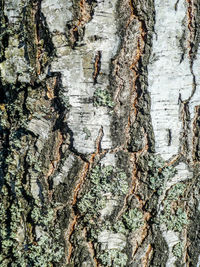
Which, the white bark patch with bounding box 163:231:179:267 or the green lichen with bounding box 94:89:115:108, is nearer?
the green lichen with bounding box 94:89:115:108

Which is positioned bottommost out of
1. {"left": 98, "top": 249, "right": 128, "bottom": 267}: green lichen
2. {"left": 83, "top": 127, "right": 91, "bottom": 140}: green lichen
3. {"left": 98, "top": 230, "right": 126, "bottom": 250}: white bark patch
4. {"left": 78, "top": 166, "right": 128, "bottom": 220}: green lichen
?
{"left": 98, "top": 249, "right": 128, "bottom": 267}: green lichen

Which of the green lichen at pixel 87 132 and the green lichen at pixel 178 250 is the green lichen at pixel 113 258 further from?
the green lichen at pixel 87 132

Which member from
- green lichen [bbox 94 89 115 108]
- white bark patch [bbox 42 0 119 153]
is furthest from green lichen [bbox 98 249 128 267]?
green lichen [bbox 94 89 115 108]

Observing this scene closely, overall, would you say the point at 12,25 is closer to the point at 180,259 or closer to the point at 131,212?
the point at 131,212

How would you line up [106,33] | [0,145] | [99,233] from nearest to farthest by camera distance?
[106,33] → [99,233] → [0,145]

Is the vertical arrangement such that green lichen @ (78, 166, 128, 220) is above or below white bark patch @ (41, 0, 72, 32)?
below

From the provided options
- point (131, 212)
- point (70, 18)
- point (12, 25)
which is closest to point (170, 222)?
point (131, 212)

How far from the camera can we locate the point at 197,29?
52.5 inches

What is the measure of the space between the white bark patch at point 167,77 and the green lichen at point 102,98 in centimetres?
16

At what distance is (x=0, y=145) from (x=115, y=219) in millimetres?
597

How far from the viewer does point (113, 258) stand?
4.68 ft

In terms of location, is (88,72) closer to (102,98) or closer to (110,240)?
(102,98)

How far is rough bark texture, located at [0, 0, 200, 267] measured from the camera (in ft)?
4.34

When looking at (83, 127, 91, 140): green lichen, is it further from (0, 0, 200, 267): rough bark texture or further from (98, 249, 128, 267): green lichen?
(98, 249, 128, 267): green lichen
